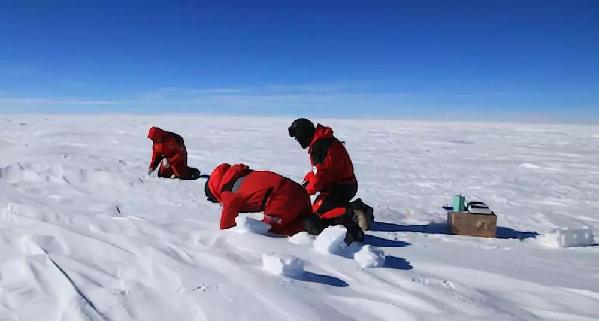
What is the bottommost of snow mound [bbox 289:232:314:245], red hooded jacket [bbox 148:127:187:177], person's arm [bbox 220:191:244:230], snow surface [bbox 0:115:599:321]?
snow surface [bbox 0:115:599:321]

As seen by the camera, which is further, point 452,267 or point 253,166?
point 253,166

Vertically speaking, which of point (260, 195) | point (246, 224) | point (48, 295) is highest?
point (260, 195)

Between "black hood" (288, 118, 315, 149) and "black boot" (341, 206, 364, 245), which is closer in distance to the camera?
"black boot" (341, 206, 364, 245)

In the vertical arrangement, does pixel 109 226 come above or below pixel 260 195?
below

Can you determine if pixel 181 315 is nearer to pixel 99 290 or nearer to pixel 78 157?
pixel 99 290

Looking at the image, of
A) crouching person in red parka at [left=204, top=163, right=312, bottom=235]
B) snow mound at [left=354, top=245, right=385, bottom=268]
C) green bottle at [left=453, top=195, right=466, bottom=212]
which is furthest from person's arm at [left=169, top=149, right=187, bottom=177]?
snow mound at [left=354, top=245, right=385, bottom=268]

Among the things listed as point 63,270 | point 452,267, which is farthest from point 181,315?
point 452,267

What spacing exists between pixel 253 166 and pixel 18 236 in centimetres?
662

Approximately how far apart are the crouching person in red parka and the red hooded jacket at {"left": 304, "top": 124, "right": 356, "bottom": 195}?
9.2 inches

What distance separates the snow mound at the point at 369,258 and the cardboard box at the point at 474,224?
140 cm

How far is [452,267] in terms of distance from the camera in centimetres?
335

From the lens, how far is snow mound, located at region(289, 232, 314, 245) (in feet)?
12.4

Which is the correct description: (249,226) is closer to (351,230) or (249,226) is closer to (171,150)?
(351,230)

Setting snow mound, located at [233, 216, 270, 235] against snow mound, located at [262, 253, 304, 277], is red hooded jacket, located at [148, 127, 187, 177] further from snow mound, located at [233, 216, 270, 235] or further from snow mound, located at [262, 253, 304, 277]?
snow mound, located at [262, 253, 304, 277]
